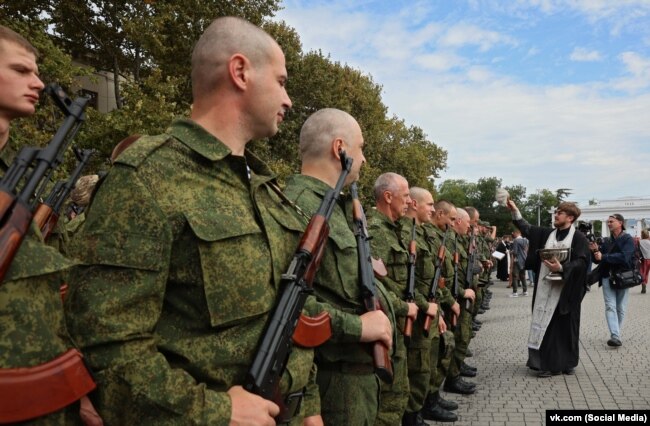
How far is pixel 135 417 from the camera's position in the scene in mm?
1443

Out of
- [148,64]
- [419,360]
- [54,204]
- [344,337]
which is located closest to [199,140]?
[344,337]

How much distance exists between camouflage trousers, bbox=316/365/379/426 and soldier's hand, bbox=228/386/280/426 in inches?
50.8

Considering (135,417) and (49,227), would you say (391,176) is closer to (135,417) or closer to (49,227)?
(49,227)

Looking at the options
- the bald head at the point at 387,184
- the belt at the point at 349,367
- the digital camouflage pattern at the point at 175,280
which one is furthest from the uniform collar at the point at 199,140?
the bald head at the point at 387,184

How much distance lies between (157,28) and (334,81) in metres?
10.1

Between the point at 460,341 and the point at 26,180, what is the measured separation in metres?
6.84

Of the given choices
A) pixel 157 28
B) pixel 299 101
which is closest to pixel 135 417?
pixel 157 28

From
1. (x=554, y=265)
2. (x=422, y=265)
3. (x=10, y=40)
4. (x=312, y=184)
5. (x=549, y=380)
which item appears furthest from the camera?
(x=554, y=265)

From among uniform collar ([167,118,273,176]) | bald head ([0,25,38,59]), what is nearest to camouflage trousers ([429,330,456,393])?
uniform collar ([167,118,273,176])

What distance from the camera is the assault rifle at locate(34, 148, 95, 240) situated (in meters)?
3.01

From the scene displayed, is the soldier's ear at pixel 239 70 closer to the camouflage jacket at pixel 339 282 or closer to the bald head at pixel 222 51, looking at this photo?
the bald head at pixel 222 51

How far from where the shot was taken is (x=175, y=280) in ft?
5.24

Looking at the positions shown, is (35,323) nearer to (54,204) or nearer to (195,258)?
(195,258)

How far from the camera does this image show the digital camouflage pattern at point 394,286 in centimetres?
376
